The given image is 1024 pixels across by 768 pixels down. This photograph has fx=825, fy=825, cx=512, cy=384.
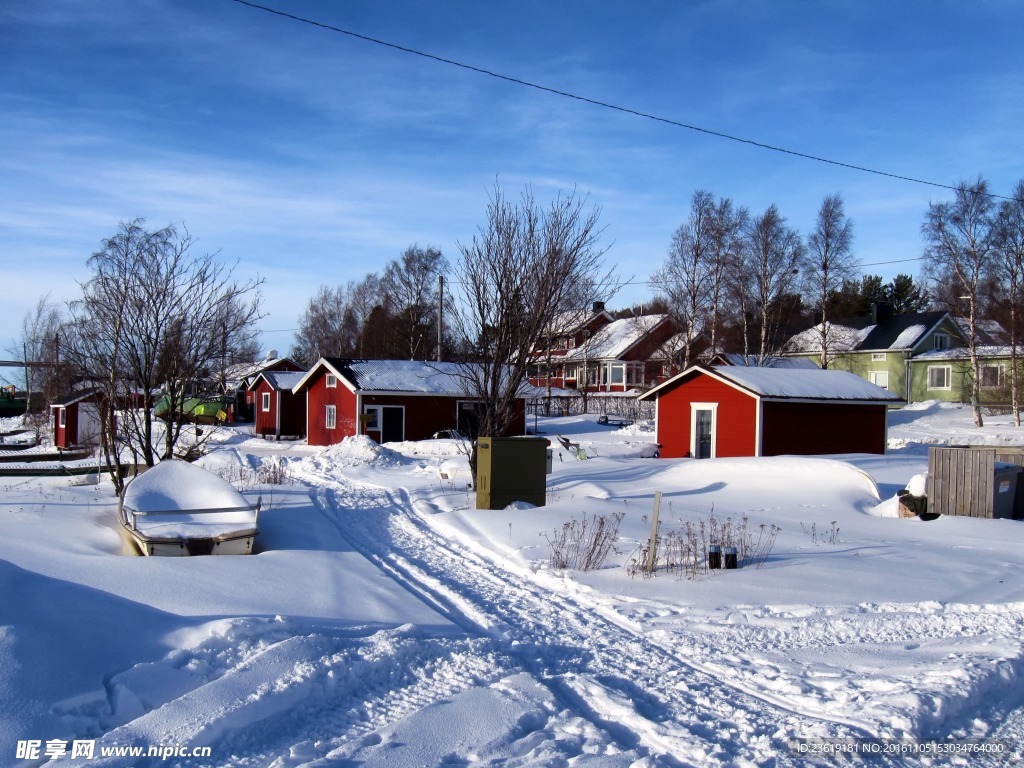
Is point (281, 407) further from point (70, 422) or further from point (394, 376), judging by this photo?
point (394, 376)

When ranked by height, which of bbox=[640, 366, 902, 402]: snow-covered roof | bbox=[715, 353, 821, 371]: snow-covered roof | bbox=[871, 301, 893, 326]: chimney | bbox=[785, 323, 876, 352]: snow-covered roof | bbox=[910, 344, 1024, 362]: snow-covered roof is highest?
bbox=[871, 301, 893, 326]: chimney

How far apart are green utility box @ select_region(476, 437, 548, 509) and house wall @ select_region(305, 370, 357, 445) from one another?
21.3 m

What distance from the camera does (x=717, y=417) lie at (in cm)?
2748

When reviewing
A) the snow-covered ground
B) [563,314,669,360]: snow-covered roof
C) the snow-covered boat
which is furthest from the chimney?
the snow-covered boat

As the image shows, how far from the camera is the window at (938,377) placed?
172 feet

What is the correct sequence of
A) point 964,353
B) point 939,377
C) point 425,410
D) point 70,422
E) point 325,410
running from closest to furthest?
point 425,410 → point 325,410 → point 70,422 → point 964,353 → point 939,377

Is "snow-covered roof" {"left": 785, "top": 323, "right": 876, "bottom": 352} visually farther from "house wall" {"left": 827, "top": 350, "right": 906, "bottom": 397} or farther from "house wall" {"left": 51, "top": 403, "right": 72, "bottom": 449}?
"house wall" {"left": 51, "top": 403, "right": 72, "bottom": 449}

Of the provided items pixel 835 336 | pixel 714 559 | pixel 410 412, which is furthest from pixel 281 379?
pixel 714 559

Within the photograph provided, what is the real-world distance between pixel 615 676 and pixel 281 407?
133 ft

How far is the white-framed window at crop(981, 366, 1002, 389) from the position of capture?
48344 mm

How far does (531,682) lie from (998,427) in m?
41.4

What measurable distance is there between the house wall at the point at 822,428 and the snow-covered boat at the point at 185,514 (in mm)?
18264

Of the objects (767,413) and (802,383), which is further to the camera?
(802,383)

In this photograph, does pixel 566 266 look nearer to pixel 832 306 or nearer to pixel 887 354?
pixel 887 354
